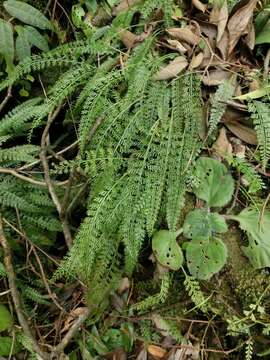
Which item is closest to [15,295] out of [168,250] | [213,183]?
[168,250]

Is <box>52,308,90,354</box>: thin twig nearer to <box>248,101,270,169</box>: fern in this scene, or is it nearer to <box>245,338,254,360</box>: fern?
<box>245,338,254,360</box>: fern

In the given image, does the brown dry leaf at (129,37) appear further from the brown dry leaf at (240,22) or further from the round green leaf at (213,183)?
the round green leaf at (213,183)

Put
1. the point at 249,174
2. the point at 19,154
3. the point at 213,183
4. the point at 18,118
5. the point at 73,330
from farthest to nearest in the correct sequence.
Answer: the point at 18,118 < the point at 19,154 < the point at 73,330 < the point at 213,183 < the point at 249,174

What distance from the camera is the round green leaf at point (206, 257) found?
6.43ft

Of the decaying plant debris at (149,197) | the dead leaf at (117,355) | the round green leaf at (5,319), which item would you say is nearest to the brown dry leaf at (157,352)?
the decaying plant debris at (149,197)

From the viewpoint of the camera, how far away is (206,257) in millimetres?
1979

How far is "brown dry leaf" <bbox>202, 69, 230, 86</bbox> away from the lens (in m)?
2.16

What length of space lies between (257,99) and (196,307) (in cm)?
98

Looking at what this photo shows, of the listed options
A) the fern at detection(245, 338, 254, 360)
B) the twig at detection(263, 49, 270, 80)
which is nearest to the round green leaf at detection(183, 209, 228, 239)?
the fern at detection(245, 338, 254, 360)

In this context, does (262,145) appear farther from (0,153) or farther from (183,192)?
(0,153)

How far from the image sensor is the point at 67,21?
273cm

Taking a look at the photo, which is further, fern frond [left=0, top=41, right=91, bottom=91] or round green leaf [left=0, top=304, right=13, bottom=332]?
fern frond [left=0, top=41, right=91, bottom=91]

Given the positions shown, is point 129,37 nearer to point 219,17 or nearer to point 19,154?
point 219,17

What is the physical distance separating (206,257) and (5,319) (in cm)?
101
